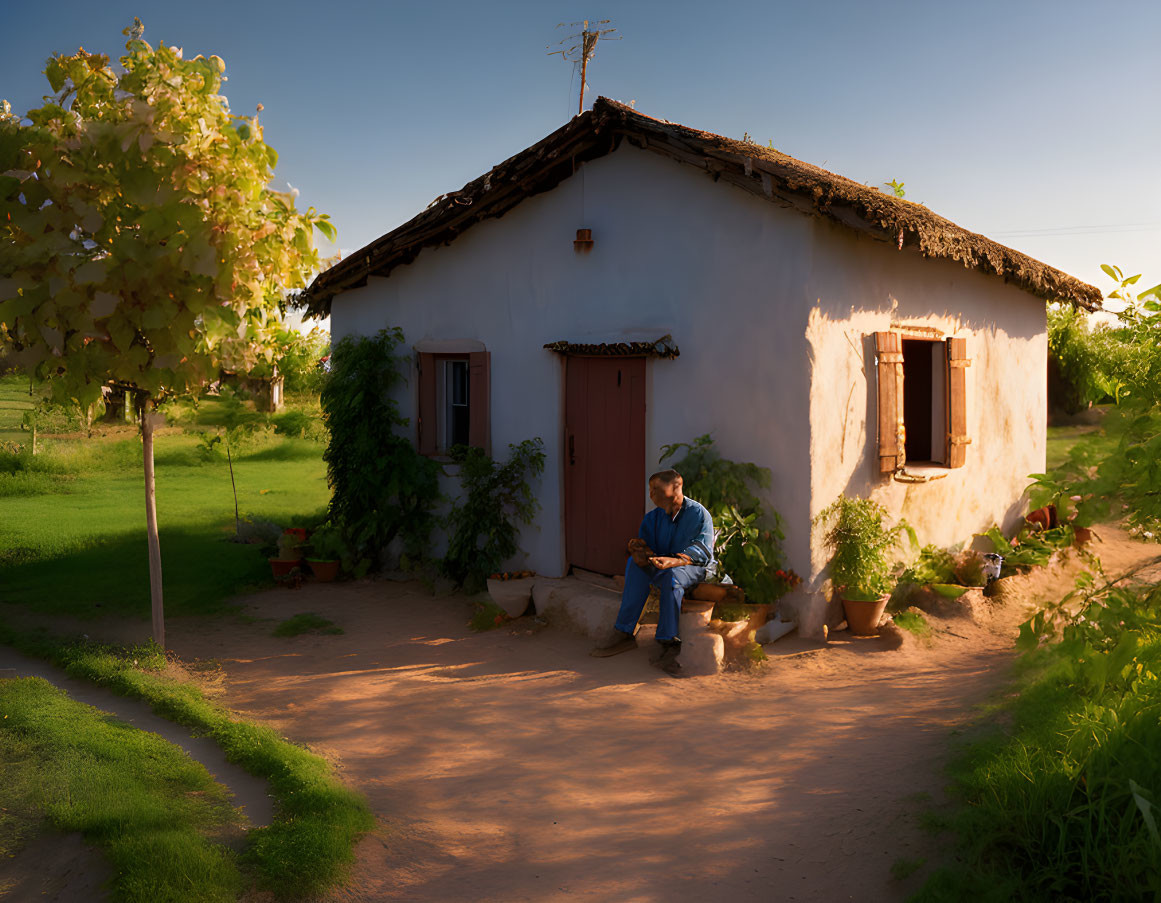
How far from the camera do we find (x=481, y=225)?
361 inches

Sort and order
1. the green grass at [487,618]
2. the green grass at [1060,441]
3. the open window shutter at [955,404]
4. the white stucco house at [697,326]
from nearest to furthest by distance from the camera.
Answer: the white stucco house at [697,326]
the green grass at [487,618]
the open window shutter at [955,404]
the green grass at [1060,441]

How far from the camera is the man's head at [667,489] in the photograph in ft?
21.9

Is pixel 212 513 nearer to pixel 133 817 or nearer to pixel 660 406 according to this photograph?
pixel 660 406

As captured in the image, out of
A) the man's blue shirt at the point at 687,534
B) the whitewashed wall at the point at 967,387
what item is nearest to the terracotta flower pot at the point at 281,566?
the man's blue shirt at the point at 687,534

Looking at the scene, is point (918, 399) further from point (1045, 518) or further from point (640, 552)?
point (640, 552)

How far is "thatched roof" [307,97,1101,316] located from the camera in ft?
22.1

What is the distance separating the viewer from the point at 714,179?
7410mm

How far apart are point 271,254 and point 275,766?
3190 mm

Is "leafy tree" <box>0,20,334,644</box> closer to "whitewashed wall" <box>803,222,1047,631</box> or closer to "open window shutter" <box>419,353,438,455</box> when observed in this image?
"open window shutter" <box>419,353,438,455</box>

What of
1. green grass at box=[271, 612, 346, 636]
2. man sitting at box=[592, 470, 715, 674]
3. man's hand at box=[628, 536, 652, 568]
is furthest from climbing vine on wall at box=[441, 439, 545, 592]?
man's hand at box=[628, 536, 652, 568]

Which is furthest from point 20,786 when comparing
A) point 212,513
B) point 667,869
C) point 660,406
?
point 212,513

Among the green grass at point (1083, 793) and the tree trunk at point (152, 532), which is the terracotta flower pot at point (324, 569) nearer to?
the tree trunk at point (152, 532)

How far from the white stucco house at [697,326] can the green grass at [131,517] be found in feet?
9.84

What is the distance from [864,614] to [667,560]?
1.96 metres
